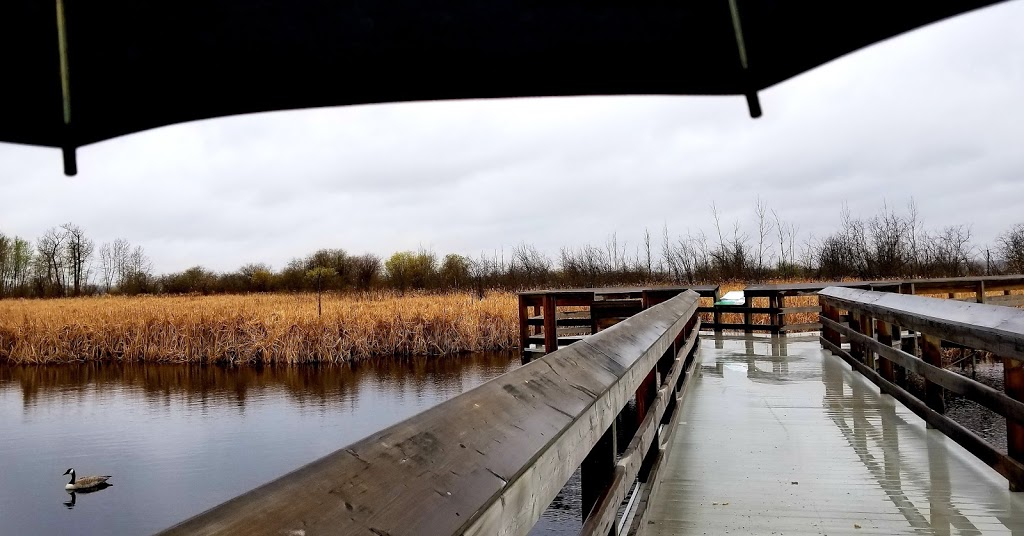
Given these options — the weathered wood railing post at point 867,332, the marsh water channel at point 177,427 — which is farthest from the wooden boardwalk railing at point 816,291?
the marsh water channel at point 177,427

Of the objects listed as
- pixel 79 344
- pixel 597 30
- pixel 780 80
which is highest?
pixel 597 30

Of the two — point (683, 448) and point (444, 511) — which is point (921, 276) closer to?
point (683, 448)

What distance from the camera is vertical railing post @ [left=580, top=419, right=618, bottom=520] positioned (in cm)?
206

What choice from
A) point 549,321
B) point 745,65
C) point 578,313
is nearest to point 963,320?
point 745,65

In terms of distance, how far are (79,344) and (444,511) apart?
2342 cm

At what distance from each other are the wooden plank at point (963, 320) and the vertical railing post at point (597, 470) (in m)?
2.09

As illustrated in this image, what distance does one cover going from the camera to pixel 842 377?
293 inches

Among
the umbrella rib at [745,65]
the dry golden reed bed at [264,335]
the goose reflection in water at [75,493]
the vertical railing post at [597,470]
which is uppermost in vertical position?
the umbrella rib at [745,65]

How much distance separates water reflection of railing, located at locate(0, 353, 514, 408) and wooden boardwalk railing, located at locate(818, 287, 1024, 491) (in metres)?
9.91

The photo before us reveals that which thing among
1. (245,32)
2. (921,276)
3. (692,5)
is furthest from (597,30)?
(921,276)

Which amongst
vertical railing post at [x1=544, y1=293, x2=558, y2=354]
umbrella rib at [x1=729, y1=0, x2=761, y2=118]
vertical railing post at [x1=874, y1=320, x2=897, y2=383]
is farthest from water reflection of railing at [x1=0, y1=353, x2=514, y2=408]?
umbrella rib at [x1=729, y1=0, x2=761, y2=118]

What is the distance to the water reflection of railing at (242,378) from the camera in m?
15.3

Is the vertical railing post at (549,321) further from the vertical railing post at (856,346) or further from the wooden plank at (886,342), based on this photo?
the wooden plank at (886,342)

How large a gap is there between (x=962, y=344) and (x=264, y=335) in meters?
18.7
